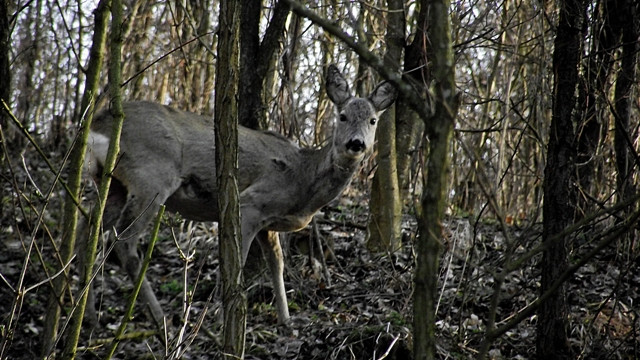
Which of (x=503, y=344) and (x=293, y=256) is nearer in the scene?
(x=503, y=344)

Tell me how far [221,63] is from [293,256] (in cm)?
463

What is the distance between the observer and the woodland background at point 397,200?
4.21m

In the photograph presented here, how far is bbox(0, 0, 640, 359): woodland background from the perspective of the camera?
4207mm

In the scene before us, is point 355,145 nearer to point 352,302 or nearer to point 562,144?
point 352,302

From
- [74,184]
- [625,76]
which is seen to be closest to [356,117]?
[625,76]

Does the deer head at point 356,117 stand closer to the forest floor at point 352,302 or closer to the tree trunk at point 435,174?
the forest floor at point 352,302

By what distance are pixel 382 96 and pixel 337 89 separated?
0.49 m

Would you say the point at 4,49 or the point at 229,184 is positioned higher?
the point at 4,49

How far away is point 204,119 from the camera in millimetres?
7406

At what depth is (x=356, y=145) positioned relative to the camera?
6.63 metres

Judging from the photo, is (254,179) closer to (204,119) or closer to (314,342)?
(204,119)

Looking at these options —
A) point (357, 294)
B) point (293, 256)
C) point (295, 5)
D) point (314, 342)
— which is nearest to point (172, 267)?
point (293, 256)

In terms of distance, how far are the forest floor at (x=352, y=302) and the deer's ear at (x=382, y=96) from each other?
55.3 inches

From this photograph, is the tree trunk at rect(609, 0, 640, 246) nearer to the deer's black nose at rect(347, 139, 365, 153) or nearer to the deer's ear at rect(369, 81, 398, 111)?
the deer's ear at rect(369, 81, 398, 111)
